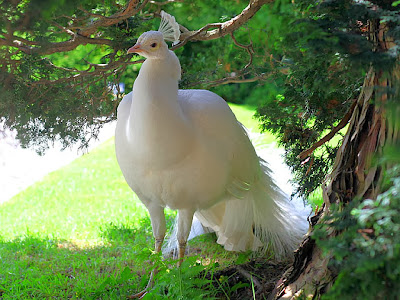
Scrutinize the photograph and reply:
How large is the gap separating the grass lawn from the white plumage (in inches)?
14.4

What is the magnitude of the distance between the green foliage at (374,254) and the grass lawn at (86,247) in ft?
3.95

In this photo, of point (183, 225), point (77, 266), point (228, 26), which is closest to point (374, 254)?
point (183, 225)


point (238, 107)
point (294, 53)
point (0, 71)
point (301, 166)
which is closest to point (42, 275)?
point (0, 71)

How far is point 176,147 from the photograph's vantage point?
8.39ft

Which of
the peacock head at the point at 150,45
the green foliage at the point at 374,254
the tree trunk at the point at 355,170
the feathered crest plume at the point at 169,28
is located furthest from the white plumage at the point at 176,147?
the green foliage at the point at 374,254

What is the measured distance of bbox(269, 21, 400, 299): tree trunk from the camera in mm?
1835

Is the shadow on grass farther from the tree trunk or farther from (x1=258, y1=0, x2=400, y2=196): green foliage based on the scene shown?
(x1=258, y1=0, x2=400, y2=196): green foliage

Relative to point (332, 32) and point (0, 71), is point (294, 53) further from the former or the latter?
point (0, 71)

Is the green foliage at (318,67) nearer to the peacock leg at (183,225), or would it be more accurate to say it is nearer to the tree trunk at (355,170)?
the tree trunk at (355,170)

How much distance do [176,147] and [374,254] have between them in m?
1.47

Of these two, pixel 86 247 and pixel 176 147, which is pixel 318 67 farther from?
pixel 86 247

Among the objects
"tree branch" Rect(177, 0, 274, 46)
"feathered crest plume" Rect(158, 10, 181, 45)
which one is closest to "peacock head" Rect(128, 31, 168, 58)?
"feathered crest plume" Rect(158, 10, 181, 45)

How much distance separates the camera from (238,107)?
9.93m

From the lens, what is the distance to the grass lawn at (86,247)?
116 inches
